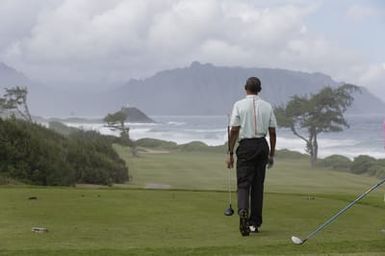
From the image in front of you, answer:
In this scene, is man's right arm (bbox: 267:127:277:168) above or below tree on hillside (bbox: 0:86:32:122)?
below

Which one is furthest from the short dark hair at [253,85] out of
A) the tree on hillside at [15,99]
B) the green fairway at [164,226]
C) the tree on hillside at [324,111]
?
the tree on hillside at [324,111]

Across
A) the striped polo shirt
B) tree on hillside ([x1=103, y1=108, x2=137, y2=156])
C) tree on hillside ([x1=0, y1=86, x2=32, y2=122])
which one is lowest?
the striped polo shirt

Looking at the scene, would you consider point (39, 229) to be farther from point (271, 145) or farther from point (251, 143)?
point (271, 145)

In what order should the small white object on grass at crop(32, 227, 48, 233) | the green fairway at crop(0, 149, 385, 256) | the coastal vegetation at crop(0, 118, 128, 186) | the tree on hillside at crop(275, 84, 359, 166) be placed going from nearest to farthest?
the green fairway at crop(0, 149, 385, 256) < the small white object on grass at crop(32, 227, 48, 233) < the coastal vegetation at crop(0, 118, 128, 186) < the tree on hillside at crop(275, 84, 359, 166)

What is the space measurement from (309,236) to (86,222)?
2.98 meters

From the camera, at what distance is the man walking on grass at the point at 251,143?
7094 mm

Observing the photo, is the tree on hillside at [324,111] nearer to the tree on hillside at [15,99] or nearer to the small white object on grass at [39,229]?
the tree on hillside at [15,99]

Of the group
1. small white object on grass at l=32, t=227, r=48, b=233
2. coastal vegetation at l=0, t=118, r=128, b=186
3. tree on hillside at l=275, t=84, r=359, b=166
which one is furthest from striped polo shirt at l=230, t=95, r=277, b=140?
tree on hillside at l=275, t=84, r=359, b=166

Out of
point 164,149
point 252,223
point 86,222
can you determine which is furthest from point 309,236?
point 164,149

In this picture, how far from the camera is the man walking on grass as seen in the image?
709 centimetres

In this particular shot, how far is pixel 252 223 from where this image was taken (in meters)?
7.25

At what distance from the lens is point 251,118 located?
7.12 m

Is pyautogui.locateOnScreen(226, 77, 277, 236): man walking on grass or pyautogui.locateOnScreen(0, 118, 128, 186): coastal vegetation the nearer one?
pyautogui.locateOnScreen(226, 77, 277, 236): man walking on grass

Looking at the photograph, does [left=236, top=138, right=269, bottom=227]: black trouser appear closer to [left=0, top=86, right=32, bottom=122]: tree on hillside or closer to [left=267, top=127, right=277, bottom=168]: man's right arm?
[left=267, top=127, right=277, bottom=168]: man's right arm
